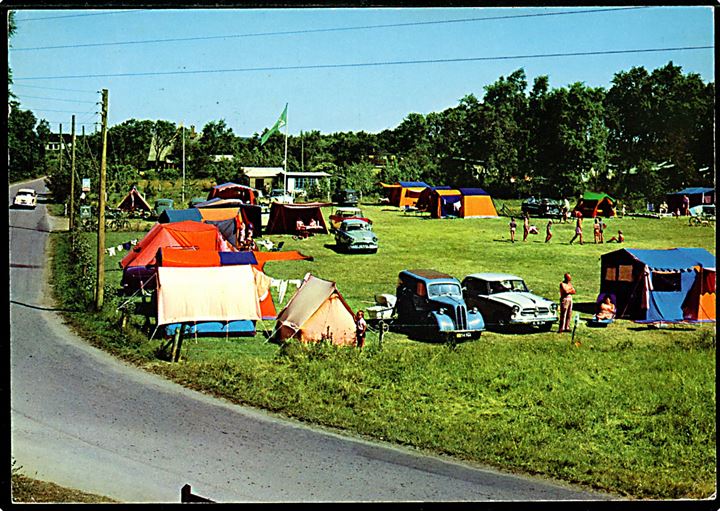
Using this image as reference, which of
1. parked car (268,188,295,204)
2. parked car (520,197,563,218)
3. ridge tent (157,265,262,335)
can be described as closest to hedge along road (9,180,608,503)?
ridge tent (157,265,262,335)

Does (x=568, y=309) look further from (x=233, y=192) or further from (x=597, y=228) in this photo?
(x=233, y=192)

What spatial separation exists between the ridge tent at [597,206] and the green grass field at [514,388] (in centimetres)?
135

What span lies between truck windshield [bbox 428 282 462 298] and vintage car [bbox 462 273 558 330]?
436mm

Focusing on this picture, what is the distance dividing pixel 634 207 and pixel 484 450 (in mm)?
7064

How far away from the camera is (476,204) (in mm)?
16594

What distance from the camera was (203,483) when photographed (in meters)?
8.11

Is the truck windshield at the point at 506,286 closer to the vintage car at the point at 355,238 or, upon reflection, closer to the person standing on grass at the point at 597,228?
the person standing on grass at the point at 597,228

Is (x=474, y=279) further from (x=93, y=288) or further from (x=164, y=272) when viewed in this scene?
(x=93, y=288)

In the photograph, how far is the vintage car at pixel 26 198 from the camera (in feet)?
40.3

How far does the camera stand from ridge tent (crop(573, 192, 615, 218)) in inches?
567

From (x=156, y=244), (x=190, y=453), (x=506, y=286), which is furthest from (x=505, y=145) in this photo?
(x=190, y=453)

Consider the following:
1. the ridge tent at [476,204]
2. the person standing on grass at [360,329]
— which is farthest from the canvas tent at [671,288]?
the person standing on grass at [360,329]

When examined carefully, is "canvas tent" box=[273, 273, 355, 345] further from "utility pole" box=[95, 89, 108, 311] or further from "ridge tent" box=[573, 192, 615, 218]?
"ridge tent" box=[573, 192, 615, 218]

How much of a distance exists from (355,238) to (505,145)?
3494mm
